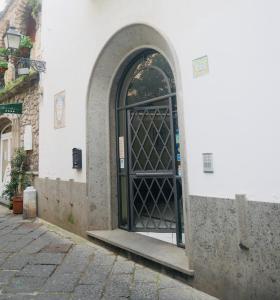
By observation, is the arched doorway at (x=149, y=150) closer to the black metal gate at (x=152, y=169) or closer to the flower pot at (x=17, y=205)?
the black metal gate at (x=152, y=169)

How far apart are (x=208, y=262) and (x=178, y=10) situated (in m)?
2.67

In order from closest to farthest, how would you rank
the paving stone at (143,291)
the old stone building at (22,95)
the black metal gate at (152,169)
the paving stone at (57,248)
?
the paving stone at (143,291), the black metal gate at (152,169), the paving stone at (57,248), the old stone building at (22,95)

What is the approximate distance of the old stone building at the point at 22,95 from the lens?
22.7 ft

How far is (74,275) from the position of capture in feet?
10.2

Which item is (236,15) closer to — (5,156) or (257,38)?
(257,38)

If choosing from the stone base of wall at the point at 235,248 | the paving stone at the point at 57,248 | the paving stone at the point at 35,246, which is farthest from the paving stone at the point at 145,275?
the paving stone at the point at 35,246

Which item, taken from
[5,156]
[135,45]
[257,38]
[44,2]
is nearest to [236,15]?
[257,38]

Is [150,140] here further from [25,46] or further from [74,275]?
[25,46]

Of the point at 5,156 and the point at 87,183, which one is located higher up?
the point at 5,156

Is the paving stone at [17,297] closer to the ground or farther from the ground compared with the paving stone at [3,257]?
closer to the ground

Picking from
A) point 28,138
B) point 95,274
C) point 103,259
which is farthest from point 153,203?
A: point 28,138

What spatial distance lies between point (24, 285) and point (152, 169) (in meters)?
2.16

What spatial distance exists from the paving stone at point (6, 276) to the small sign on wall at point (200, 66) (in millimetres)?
3018

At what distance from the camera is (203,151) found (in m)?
2.69
